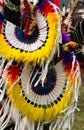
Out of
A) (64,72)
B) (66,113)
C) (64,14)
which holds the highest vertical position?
(64,14)

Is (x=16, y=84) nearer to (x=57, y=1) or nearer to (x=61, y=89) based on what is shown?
(x=61, y=89)

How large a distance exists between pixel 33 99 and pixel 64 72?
29cm

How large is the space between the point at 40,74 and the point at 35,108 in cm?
24

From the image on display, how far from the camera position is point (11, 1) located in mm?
3762

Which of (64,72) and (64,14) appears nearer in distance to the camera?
(64,72)

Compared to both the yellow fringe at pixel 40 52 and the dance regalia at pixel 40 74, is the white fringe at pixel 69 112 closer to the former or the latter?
the dance regalia at pixel 40 74

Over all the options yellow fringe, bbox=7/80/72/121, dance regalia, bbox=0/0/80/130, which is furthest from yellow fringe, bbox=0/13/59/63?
yellow fringe, bbox=7/80/72/121

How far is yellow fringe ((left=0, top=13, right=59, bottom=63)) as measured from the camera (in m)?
3.71

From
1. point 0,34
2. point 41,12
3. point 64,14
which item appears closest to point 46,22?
point 41,12

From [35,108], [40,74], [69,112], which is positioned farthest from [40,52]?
[69,112]

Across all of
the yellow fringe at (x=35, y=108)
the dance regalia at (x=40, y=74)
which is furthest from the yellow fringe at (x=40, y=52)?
the yellow fringe at (x=35, y=108)

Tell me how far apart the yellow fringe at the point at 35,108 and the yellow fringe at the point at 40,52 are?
0.73 feet

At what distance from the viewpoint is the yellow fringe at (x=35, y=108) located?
12.6 ft

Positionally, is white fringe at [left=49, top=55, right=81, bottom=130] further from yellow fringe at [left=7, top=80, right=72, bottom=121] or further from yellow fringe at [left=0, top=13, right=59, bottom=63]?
yellow fringe at [left=0, top=13, right=59, bottom=63]
